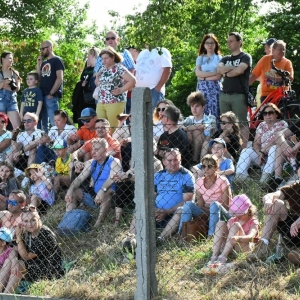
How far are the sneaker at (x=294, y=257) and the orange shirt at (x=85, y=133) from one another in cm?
408

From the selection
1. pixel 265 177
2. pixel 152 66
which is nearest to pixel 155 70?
pixel 152 66

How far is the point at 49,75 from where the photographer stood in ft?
40.9

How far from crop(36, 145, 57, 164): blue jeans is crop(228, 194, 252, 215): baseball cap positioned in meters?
3.31

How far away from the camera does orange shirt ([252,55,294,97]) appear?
11.2 metres

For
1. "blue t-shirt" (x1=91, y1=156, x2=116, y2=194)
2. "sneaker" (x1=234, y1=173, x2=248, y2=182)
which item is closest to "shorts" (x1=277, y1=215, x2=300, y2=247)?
"sneaker" (x1=234, y1=173, x2=248, y2=182)

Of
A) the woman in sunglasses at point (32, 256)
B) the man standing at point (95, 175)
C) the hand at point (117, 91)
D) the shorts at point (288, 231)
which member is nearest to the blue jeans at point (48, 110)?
the hand at point (117, 91)

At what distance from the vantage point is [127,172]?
8750 millimetres

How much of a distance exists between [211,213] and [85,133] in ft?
10.4

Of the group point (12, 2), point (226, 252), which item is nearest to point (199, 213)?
point (226, 252)

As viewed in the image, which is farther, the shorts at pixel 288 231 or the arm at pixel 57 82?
the arm at pixel 57 82

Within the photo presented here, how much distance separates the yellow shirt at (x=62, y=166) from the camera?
1001 cm

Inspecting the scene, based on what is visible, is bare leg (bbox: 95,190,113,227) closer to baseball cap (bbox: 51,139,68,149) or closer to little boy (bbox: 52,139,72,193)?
little boy (bbox: 52,139,72,193)

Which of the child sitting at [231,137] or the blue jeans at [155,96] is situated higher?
the blue jeans at [155,96]

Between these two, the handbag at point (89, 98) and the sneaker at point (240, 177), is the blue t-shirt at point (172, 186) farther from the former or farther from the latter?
the handbag at point (89, 98)
